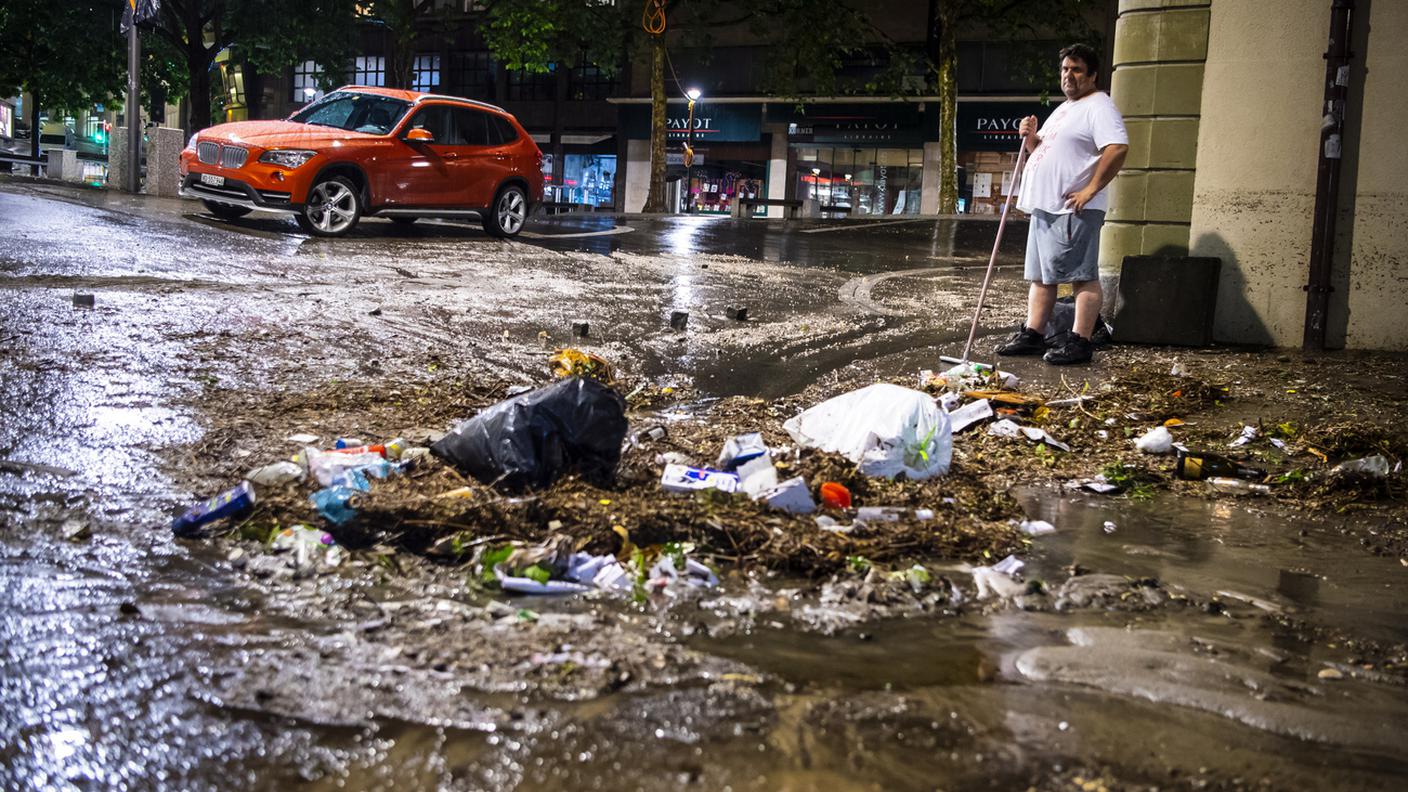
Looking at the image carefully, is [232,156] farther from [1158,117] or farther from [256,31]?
[256,31]

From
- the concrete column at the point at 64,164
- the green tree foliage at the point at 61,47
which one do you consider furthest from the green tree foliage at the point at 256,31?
the concrete column at the point at 64,164

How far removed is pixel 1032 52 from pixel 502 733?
1435 inches

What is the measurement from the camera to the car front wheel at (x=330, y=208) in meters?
15.1

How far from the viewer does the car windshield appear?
52.1ft

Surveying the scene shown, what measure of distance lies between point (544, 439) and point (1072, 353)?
4684 mm

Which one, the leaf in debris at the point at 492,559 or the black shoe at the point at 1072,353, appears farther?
the black shoe at the point at 1072,353

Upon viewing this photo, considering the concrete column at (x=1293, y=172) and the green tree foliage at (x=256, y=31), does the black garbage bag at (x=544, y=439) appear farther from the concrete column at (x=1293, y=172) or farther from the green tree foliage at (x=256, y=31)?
the green tree foliage at (x=256, y=31)

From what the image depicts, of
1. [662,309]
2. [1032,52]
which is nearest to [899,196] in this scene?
[1032,52]

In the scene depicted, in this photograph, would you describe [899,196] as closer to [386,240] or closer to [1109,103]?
[386,240]

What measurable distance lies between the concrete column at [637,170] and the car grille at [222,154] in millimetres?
32026

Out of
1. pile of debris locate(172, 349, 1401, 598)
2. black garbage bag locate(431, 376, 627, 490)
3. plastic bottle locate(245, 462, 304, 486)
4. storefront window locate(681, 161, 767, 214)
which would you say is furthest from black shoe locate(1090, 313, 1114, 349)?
storefront window locate(681, 161, 767, 214)

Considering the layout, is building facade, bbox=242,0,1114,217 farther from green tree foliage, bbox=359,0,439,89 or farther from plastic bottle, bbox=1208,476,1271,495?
plastic bottle, bbox=1208,476,1271,495

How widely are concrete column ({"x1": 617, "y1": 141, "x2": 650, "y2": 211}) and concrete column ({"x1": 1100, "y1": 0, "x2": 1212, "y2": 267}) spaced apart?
126ft

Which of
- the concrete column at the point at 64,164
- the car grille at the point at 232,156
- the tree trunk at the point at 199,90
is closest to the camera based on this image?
the car grille at the point at 232,156
